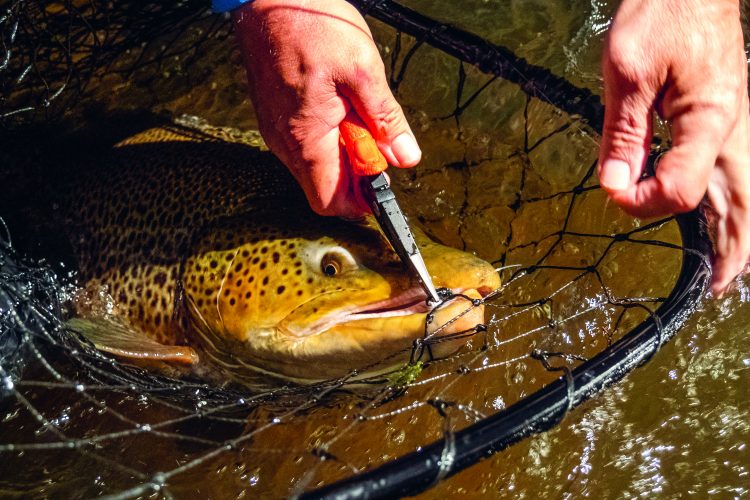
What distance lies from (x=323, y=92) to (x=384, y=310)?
0.72 metres

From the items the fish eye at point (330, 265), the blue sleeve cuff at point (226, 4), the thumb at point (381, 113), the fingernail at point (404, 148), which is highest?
the blue sleeve cuff at point (226, 4)

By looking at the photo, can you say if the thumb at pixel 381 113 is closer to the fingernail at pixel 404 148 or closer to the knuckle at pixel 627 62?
the fingernail at pixel 404 148

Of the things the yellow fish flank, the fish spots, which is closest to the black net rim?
the yellow fish flank

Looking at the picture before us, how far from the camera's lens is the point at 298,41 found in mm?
2064

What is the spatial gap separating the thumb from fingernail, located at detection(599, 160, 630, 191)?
568mm

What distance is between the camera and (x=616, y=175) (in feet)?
5.81

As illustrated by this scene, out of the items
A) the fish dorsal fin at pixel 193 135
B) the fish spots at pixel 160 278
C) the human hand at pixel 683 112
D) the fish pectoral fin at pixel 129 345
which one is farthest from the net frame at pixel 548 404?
the fish dorsal fin at pixel 193 135

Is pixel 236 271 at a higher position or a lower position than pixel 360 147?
lower

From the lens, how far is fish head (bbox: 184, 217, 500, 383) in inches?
79.1

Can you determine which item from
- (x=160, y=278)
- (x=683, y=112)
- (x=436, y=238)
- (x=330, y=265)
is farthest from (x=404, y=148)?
(x=160, y=278)

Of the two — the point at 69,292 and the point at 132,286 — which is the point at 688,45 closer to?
the point at 132,286

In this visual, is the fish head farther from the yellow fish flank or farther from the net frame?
the net frame

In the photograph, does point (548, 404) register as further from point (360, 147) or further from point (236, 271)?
point (236, 271)

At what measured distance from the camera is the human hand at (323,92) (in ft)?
6.52
